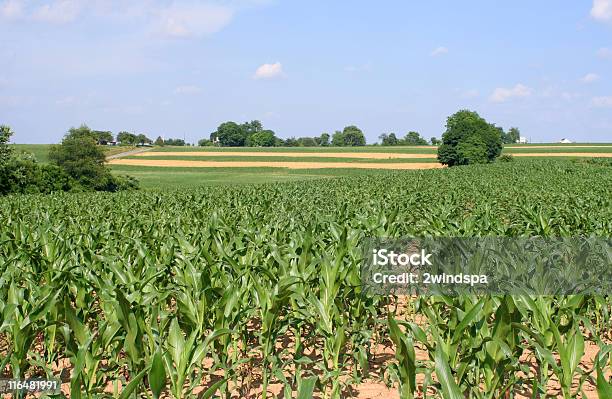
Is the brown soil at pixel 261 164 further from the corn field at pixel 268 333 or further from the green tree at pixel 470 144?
the corn field at pixel 268 333

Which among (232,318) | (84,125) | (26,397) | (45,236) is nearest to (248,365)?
(232,318)

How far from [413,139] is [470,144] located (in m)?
106

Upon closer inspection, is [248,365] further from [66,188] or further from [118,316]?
[66,188]

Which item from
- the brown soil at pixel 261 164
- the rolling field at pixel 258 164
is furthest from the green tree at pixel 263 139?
the brown soil at pixel 261 164

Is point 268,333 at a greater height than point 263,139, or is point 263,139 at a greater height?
point 263,139

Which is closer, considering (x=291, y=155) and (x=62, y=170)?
(x=62, y=170)

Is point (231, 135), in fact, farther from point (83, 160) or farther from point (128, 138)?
point (83, 160)

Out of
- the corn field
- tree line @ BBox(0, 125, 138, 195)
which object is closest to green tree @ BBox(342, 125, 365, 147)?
tree line @ BBox(0, 125, 138, 195)

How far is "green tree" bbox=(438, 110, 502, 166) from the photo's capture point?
281 feet

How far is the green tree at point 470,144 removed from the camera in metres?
85.7

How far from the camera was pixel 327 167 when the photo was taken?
88188 mm

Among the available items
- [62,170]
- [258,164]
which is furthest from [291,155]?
[62,170]

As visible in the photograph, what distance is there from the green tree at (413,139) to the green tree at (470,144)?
97417mm

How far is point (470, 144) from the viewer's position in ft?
284
